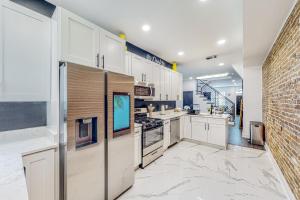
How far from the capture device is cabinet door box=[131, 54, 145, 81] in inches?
125

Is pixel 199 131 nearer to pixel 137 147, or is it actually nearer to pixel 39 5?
pixel 137 147

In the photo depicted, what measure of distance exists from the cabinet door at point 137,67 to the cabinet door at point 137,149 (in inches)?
51.5

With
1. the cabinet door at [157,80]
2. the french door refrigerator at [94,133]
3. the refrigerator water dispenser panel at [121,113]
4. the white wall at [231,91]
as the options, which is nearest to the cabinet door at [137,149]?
the french door refrigerator at [94,133]

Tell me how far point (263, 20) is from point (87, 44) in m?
2.54

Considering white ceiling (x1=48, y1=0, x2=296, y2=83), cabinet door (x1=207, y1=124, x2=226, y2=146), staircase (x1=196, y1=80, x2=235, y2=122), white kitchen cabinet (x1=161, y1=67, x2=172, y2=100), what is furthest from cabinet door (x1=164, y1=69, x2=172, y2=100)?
staircase (x1=196, y1=80, x2=235, y2=122)

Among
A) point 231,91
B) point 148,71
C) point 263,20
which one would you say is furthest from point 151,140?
point 231,91

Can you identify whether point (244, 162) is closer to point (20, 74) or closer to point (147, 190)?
point (147, 190)

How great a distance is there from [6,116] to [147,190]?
2.18 metres

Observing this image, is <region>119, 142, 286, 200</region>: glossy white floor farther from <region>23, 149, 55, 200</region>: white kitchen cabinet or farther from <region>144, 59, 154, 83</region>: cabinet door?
<region>144, 59, 154, 83</region>: cabinet door

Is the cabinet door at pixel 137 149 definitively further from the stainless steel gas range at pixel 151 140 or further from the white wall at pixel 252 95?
the white wall at pixel 252 95

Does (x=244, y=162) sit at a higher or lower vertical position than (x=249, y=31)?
lower

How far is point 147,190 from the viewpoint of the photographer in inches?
85.7

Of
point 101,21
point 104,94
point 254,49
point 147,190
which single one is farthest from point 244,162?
point 101,21

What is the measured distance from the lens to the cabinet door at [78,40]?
1649mm
